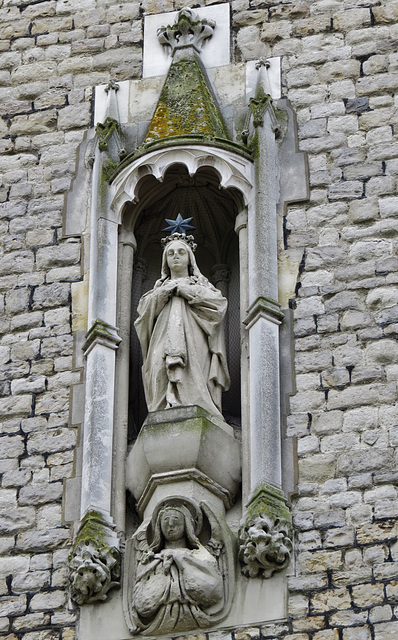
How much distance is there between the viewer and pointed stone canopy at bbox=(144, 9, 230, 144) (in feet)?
37.9

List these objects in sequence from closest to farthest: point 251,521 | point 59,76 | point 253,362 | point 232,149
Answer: point 251,521, point 253,362, point 232,149, point 59,76

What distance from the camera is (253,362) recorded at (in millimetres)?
10641

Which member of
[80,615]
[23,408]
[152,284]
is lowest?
[80,615]

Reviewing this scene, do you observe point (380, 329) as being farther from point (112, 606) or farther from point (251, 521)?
point (112, 606)

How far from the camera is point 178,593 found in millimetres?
9734

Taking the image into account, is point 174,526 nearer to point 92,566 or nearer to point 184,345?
point 92,566

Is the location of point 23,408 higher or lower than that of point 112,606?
higher

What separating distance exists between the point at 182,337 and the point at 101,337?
0.55 metres

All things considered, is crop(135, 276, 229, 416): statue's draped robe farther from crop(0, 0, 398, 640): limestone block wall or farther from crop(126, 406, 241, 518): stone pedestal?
crop(0, 0, 398, 640): limestone block wall

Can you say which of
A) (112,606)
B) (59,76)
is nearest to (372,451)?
(112,606)

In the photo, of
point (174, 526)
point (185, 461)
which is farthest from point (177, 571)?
point (185, 461)

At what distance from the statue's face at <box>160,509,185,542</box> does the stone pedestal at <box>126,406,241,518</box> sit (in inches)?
7.9

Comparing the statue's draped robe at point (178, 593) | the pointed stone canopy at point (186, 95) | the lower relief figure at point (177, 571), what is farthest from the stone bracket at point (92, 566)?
the pointed stone canopy at point (186, 95)

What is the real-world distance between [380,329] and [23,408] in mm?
2245
